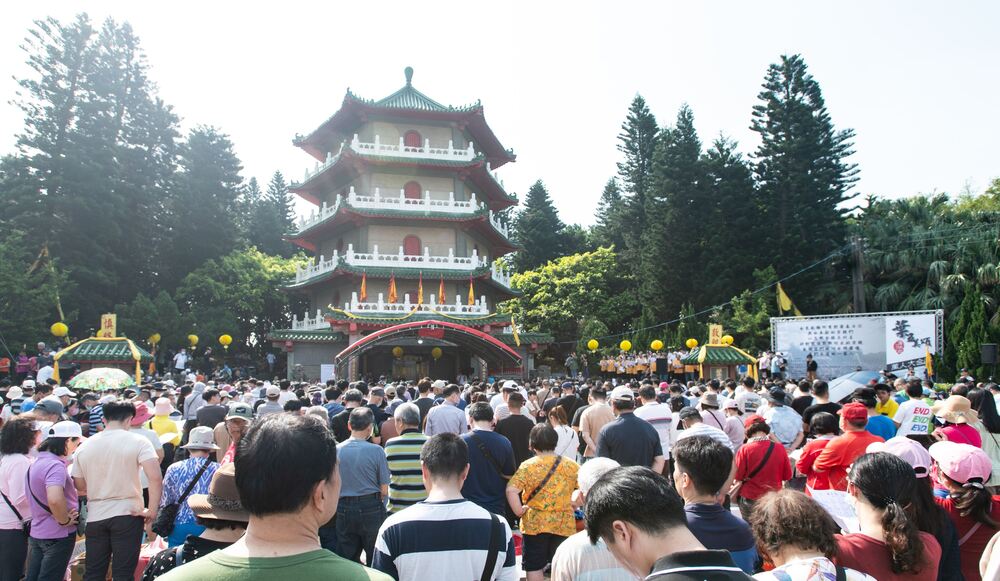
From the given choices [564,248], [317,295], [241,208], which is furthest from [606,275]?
[241,208]

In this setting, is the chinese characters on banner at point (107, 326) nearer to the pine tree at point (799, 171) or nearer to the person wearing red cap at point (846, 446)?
the person wearing red cap at point (846, 446)

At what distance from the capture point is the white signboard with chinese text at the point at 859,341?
79.3ft

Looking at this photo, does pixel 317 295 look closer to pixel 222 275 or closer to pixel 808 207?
pixel 222 275

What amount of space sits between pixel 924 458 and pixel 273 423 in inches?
148

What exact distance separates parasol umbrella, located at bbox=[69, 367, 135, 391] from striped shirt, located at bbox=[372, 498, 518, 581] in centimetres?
1272

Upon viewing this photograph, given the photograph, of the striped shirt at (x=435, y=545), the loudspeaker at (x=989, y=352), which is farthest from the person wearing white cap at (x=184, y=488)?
the loudspeaker at (x=989, y=352)

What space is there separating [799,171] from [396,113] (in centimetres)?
2359

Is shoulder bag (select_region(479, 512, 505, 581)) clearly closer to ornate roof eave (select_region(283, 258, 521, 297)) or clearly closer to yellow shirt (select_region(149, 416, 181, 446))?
yellow shirt (select_region(149, 416, 181, 446))

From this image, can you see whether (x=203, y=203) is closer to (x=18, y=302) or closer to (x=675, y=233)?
(x=18, y=302)

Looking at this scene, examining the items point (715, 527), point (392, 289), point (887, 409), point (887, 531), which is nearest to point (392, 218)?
point (392, 289)

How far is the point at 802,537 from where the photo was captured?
2594mm

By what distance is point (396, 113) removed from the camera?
97.7 ft

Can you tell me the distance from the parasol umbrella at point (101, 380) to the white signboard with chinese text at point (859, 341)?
2230cm

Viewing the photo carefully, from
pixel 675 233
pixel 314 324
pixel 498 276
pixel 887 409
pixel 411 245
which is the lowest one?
pixel 887 409
